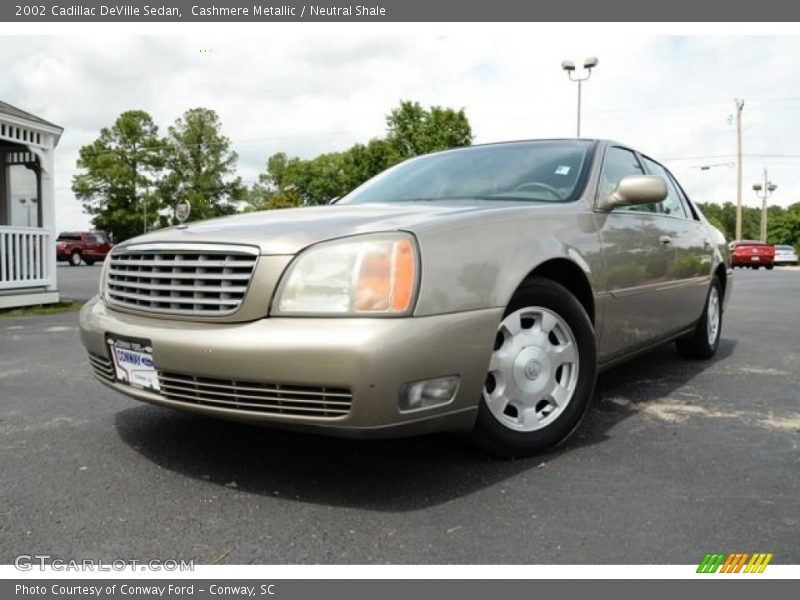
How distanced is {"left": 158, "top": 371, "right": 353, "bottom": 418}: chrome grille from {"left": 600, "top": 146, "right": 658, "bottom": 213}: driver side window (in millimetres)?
1922

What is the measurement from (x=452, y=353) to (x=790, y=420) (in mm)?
2166

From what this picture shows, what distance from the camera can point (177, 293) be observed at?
2.52 meters

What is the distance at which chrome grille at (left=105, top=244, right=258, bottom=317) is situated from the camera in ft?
7.79

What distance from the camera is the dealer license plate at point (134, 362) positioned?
2520 mm

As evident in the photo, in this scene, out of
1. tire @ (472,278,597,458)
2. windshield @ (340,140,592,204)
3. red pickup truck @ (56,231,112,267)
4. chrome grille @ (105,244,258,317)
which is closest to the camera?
chrome grille @ (105,244,258,317)

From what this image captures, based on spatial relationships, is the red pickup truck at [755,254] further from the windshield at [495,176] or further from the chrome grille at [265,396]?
the chrome grille at [265,396]

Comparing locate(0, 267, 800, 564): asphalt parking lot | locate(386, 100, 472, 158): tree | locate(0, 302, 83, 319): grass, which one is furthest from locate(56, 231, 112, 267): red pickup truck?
locate(0, 267, 800, 564): asphalt parking lot

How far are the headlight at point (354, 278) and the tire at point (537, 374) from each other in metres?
0.58

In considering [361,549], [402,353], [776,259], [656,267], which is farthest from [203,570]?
[776,259]

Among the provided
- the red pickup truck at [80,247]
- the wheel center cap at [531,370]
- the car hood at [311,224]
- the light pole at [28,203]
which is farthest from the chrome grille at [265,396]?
the red pickup truck at [80,247]

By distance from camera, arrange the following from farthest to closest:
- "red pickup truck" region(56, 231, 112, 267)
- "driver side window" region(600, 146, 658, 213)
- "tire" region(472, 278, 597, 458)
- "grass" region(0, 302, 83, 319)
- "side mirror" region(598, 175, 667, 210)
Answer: "red pickup truck" region(56, 231, 112, 267)
"grass" region(0, 302, 83, 319)
"driver side window" region(600, 146, 658, 213)
"side mirror" region(598, 175, 667, 210)
"tire" region(472, 278, 597, 458)

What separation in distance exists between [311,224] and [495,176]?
1353mm

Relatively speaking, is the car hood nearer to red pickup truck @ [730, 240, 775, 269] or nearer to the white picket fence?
the white picket fence

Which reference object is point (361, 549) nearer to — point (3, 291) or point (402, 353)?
point (402, 353)
